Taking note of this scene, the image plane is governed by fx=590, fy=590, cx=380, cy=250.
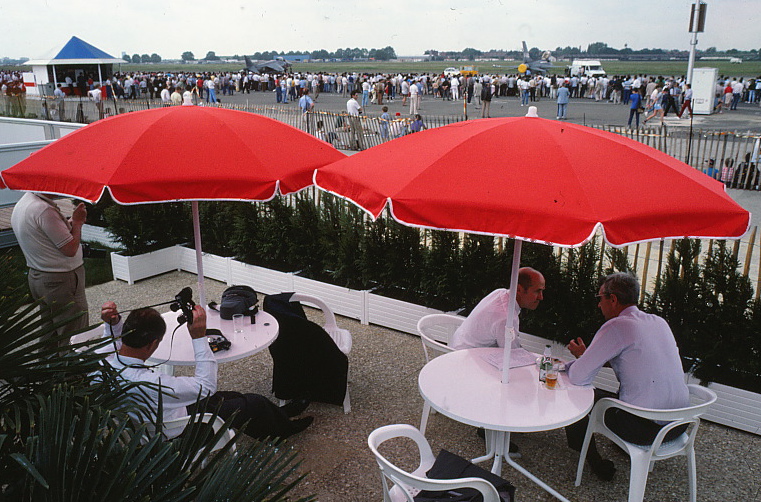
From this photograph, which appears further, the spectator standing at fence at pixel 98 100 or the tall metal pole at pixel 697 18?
the tall metal pole at pixel 697 18

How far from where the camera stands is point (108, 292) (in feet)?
26.9

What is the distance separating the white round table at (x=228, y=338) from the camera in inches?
178

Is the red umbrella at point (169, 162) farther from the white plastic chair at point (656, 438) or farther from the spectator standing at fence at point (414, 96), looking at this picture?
the spectator standing at fence at point (414, 96)

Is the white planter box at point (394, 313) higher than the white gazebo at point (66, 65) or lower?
lower

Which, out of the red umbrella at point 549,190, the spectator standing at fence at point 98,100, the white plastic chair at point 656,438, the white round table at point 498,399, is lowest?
the white plastic chair at point 656,438

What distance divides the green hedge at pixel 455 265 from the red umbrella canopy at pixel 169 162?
8.25ft

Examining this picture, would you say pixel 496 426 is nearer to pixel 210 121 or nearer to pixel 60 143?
pixel 210 121

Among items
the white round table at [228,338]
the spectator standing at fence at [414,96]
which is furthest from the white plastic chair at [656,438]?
the spectator standing at fence at [414,96]

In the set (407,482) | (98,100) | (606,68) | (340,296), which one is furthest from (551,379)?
(606,68)

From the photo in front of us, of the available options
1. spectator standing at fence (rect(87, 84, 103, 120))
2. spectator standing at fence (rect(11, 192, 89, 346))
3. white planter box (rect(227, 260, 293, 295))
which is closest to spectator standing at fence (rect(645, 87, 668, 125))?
white planter box (rect(227, 260, 293, 295))

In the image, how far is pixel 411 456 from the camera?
461 centimetres

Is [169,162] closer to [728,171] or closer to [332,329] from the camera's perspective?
[332,329]

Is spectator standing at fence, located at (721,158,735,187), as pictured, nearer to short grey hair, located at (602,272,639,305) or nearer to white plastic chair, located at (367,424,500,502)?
short grey hair, located at (602,272,639,305)

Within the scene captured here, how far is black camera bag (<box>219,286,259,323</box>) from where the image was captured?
520 centimetres
